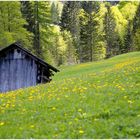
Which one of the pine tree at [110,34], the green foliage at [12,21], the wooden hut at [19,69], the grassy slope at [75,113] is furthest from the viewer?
the pine tree at [110,34]

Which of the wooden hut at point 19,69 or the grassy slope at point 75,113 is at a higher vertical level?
the grassy slope at point 75,113

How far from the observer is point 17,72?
33000 mm

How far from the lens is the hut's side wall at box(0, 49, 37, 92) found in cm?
3266

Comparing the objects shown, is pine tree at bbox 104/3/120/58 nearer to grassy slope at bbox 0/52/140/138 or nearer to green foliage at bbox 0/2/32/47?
green foliage at bbox 0/2/32/47

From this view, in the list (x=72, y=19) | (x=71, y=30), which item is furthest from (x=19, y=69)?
(x=72, y=19)

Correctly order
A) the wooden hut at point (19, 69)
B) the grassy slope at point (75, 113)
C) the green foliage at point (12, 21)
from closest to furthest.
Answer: the grassy slope at point (75, 113)
the wooden hut at point (19, 69)
the green foliage at point (12, 21)

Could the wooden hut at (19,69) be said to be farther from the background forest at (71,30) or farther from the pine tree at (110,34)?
the pine tree at (110,34)

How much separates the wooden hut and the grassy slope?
42.2 feet

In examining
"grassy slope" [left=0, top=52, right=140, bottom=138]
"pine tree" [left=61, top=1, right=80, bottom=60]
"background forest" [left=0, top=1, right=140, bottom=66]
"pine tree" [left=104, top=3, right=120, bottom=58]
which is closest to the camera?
"grassy slope" [left=0, top=52, right=140, bottom=138]

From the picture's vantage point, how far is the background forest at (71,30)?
62.2 m

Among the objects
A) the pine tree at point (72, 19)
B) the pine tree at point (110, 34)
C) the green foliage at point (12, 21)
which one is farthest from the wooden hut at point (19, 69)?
the pine tree at point (72, 19)

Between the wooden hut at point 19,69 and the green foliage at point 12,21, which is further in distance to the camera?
the green foliage at point 12,21

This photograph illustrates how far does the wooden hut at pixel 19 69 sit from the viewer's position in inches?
1283

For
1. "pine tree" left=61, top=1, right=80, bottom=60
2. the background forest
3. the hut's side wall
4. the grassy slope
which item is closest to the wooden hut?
the hut's side wall
